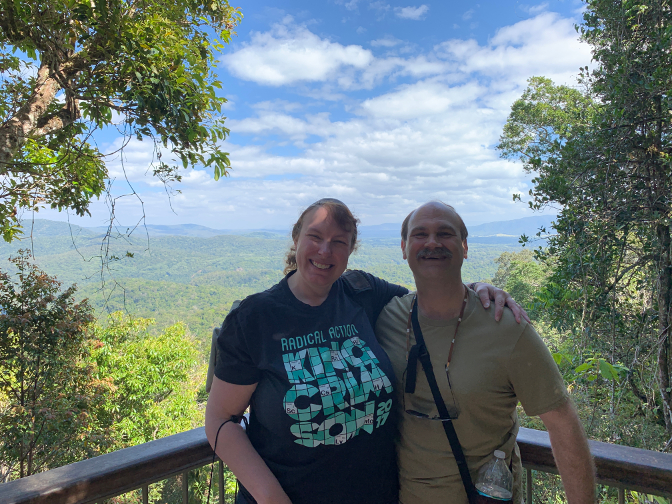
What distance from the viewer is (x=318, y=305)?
4.42ft

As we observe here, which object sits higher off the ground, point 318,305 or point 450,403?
point 318,305

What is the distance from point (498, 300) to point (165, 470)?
1.27 meters

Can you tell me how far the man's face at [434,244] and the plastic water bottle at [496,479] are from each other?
2.04 ft

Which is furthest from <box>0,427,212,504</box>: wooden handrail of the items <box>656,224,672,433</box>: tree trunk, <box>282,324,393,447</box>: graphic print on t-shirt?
<box>656,224,672,433</box>: tree trunk

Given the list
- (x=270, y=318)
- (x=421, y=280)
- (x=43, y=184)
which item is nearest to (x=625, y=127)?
(x=421, y=280)

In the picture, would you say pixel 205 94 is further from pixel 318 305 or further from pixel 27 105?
pixel 318 305

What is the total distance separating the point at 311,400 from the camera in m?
1.12

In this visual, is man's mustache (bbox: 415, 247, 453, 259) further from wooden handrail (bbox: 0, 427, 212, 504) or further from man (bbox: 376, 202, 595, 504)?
wooden handrail (bbox: 0, 427, 212, 504)

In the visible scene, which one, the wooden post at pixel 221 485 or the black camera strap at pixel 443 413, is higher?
the black camera strap at pixel 443 413

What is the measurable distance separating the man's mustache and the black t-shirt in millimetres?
423

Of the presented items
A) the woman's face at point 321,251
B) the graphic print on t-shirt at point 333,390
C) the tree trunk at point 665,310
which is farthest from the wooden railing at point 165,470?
the tree trunk at point 665,310

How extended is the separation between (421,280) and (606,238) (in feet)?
12.4

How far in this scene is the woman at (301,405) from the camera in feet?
3.68

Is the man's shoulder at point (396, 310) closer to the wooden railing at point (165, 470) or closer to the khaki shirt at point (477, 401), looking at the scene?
the khaki shirt at point (477, 401)
